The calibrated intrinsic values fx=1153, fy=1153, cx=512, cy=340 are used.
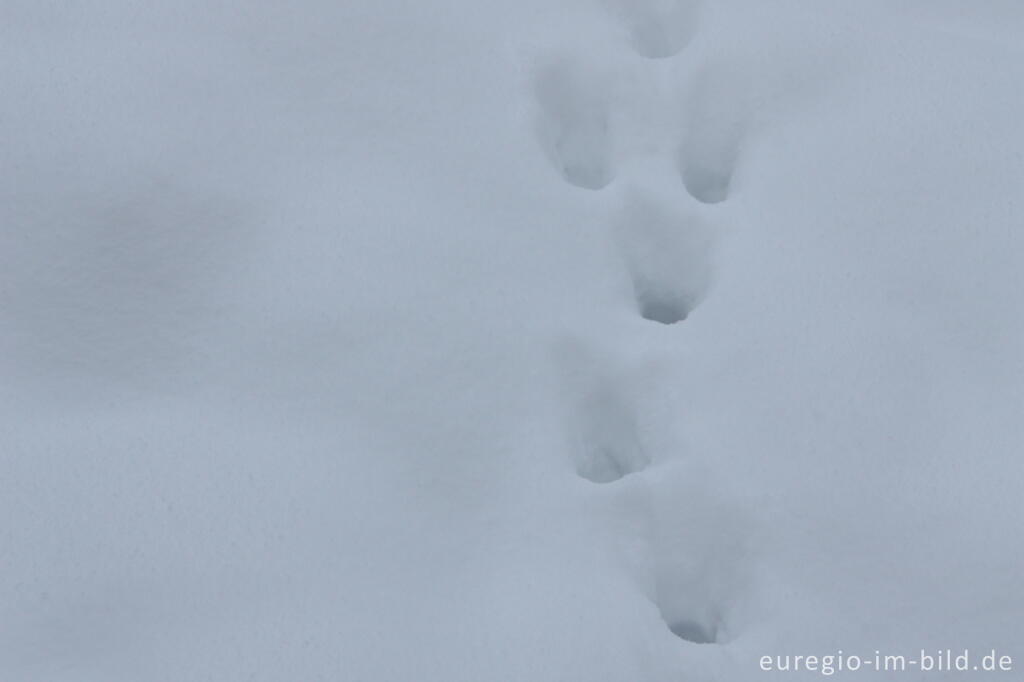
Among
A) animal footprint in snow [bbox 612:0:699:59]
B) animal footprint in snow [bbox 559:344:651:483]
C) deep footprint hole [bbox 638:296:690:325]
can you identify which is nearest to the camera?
animal footprint in snow [bbox 559:344:651:483]

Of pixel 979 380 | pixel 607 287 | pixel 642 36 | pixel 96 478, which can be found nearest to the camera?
pixel 96 478

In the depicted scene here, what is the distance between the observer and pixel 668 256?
6.17 ft

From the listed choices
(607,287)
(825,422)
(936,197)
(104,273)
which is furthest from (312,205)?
(936,197)

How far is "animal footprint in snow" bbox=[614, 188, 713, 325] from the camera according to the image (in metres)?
1.85

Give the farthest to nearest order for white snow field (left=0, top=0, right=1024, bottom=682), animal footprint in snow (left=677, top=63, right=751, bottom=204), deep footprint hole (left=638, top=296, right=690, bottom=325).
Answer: animal footprint in snow (left=677, top=63, right=751, bottom=204), deep footprint hole (left=638, top=296, right=690, bottom=325), white snow field (left=0, top=0, right=1024, bottom=682)

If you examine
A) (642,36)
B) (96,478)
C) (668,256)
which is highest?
(642,36)

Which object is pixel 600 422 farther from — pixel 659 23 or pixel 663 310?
pixel 659 23

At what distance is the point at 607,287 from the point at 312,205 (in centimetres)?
49

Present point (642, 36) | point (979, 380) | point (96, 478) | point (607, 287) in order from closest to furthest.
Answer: point (96, 478) < point (979, 380) < point (607, 287) < point (642, 36)

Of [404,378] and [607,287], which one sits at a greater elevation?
[607,287]

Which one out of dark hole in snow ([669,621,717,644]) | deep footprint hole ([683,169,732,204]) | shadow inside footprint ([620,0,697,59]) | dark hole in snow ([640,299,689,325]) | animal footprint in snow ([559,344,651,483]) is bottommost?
dark hole in snow ([669,621,717,644])

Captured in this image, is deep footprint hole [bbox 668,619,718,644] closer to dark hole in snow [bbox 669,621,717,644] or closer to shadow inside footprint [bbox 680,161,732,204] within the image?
dark hole in snow [bbox 669,621,717,644]

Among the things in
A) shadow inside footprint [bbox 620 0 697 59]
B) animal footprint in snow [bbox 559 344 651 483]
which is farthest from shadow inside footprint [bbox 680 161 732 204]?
animal footprint in snow [bbox 559 344 651 483]

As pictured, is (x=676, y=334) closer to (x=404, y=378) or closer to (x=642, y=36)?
(x=404, y=378)
